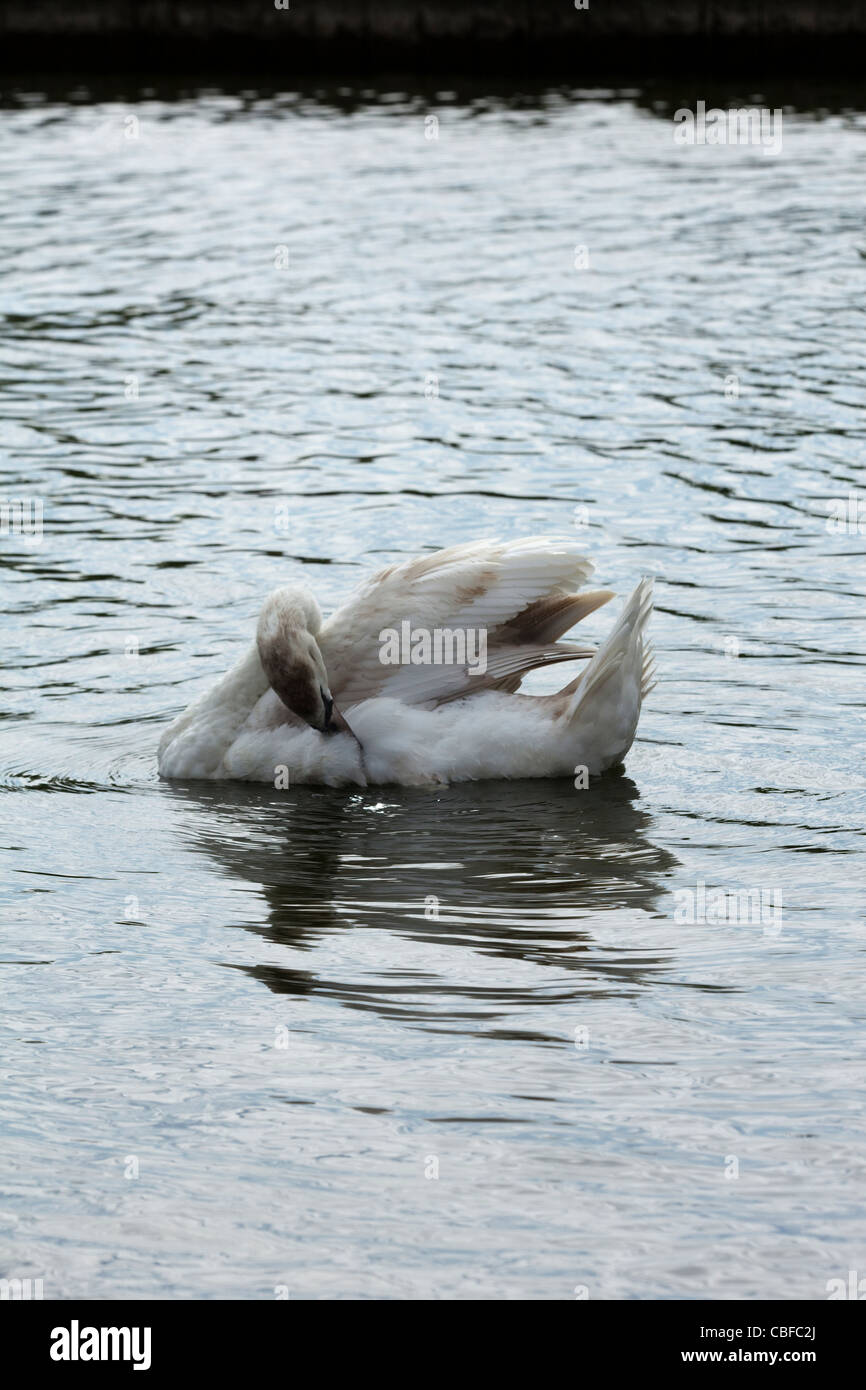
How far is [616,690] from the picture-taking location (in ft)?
26.3

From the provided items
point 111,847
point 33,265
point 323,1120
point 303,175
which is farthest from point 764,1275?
point 303,175

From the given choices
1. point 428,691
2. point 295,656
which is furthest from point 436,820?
point 295,656

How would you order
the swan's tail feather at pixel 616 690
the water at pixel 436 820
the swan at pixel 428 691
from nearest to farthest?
the water at pixel 436 820 < the swan's tail feather at pixel 616 690 < the swan at pixel 428 691

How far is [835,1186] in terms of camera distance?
5.12m

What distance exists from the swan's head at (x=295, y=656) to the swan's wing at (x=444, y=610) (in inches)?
7.9

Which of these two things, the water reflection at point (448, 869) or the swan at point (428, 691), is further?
the swan at point (428, 691)

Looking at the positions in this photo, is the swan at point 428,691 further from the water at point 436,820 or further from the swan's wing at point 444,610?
the water at point 436,820

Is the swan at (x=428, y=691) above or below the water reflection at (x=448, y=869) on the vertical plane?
above

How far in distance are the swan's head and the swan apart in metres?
0.01

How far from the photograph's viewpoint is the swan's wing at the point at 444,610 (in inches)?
329

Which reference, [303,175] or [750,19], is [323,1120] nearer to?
[303,175]

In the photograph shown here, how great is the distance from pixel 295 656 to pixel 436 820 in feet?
2.60

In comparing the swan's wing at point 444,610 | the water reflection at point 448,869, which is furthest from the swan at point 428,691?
the water reflection at point 448,869
